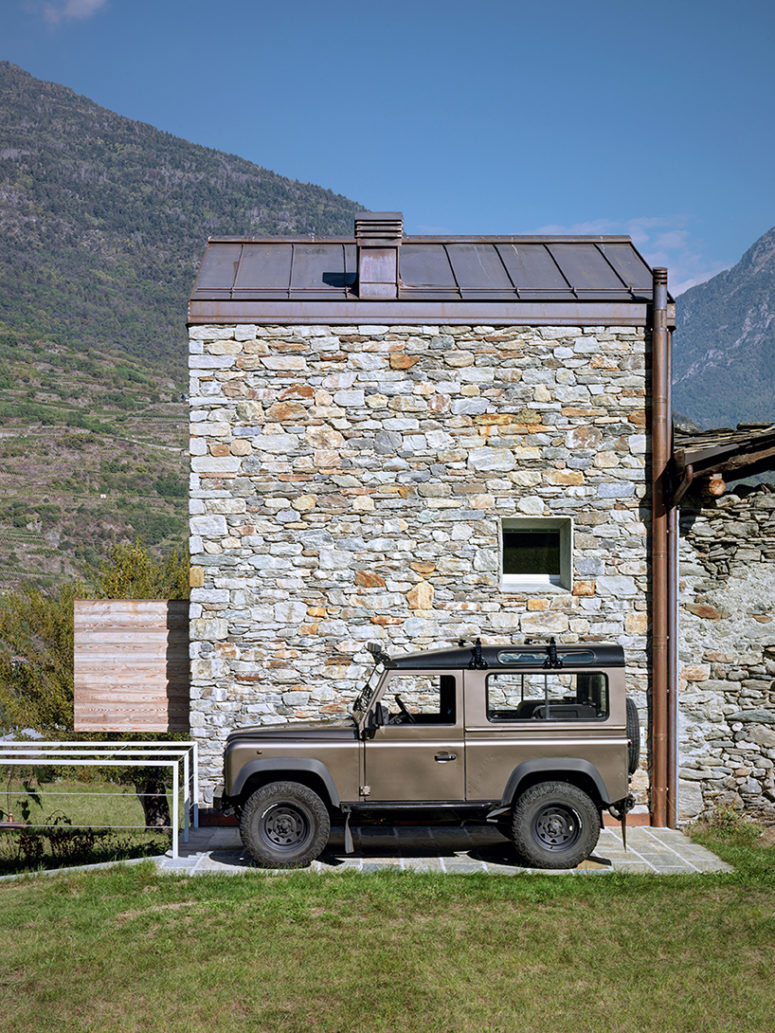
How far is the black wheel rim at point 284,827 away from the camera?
7543 mm

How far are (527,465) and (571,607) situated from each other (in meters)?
1.51

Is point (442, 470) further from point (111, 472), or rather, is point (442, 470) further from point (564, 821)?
point (111, 472)

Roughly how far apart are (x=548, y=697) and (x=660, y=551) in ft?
7.56

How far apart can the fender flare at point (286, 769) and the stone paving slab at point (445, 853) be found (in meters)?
0.63

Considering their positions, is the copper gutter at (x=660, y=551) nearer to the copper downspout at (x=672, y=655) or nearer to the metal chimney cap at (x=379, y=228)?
the copper downspout at (x=672, y=655)

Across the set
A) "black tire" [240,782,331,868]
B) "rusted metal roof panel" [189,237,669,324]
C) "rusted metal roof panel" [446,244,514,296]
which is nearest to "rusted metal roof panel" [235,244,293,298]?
"rusted metal roof panel" [189,237,669,324]

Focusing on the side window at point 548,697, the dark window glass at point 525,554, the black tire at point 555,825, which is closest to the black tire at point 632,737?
the side window at point 548,697

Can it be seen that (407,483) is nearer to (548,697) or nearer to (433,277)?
(433,277)

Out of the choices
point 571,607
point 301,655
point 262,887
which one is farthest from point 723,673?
point 262,887

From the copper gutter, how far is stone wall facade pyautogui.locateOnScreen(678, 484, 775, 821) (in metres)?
0.22

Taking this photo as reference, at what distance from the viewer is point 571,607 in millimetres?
9406

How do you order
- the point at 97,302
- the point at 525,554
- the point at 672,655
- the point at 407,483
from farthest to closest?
the point at 97,302, the point at 525,554, the point at 407,483, the point at 672,655

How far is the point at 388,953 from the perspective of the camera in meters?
5.86

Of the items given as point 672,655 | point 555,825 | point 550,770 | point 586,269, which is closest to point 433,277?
point 586,269
